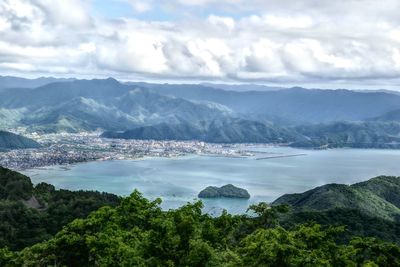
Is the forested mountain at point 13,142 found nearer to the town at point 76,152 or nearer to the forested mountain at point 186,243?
the town at point 76,152

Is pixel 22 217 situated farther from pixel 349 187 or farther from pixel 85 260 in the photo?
pixel 349 187

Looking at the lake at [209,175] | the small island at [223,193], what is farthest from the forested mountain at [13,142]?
the small island at [223,193]

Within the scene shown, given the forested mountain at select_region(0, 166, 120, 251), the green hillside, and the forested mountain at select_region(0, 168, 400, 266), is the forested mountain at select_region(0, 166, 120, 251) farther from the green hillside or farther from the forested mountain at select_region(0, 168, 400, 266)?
the green hillside

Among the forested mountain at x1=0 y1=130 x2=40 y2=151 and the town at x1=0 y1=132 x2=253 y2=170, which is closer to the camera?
the town at x1=0 y1=132 x2=253 y2=170

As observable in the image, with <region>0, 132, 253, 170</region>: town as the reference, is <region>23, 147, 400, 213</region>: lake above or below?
below

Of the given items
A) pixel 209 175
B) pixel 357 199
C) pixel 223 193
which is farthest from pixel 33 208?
pixel 209 175

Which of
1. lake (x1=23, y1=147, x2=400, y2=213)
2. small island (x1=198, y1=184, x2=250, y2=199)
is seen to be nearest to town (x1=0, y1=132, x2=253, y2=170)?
lake (x1=23, y1=147, x2=400, y2=213)

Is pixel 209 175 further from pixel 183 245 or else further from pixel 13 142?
pixel 183 245
